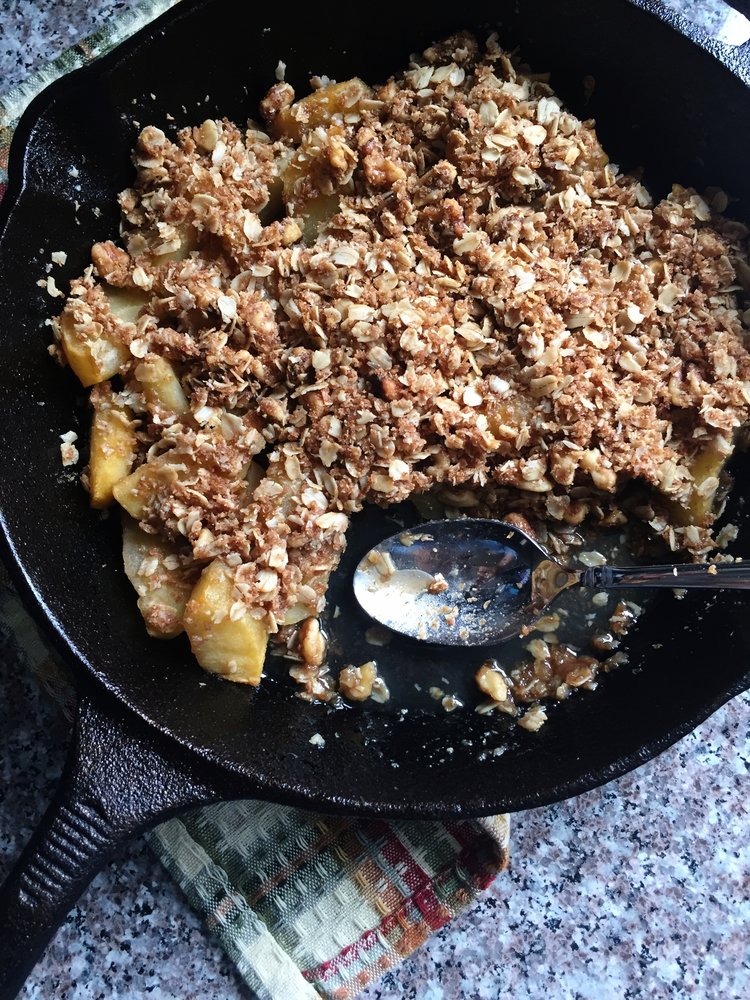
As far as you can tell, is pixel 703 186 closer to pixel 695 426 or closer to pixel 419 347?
pixel 695 426

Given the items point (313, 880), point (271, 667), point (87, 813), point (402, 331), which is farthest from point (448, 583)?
point (87, 813)

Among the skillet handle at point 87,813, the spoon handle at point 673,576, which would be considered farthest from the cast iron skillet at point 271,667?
the spoon handle at point 673,576

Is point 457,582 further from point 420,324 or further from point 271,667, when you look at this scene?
point 420,324

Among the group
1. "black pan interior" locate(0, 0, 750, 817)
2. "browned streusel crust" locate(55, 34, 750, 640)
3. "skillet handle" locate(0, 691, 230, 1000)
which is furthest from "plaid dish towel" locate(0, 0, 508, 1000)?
"browned streusel crust" locate(55, 34, 750, 640)

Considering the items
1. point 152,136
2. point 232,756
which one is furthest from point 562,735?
point 152,136

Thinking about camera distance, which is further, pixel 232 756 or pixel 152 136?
pixel 152 136

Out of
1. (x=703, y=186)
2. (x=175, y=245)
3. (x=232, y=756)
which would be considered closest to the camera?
(x=232, y=756)
